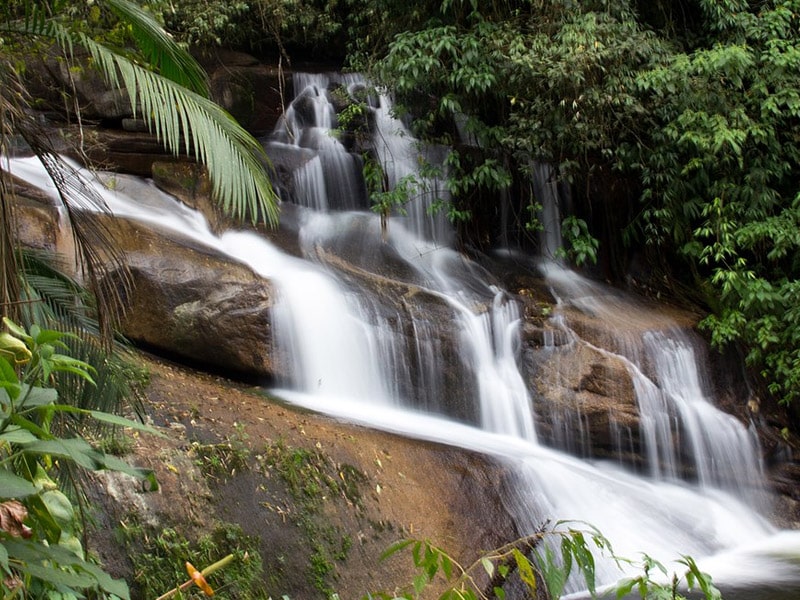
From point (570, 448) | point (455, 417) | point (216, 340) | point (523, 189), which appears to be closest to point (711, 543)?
point (570, 448)

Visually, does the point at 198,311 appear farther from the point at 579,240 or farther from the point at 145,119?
the point at 579,240

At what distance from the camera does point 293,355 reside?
7738 millimetres

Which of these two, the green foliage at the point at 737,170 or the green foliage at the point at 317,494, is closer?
the green foliage at the point at 317,494

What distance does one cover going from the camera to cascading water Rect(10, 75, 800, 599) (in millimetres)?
7055

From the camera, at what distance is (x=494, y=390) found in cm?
824

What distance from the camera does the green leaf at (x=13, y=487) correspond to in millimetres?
1487

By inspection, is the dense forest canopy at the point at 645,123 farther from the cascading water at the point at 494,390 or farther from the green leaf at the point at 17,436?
the green leaf at the point at 17,436

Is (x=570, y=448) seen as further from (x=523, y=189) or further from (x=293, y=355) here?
(x=523, y=189)

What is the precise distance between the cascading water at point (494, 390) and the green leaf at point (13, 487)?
534 cm

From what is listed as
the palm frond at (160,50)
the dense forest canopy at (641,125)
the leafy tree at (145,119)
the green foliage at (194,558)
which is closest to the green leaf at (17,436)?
the leafy tree at (145,119)

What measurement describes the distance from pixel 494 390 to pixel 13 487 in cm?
696

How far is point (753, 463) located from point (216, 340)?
5.59m

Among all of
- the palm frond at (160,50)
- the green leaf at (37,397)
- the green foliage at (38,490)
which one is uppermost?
the palm frond at (160,50)

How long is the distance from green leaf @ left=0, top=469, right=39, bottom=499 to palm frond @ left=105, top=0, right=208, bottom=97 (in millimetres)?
2911
